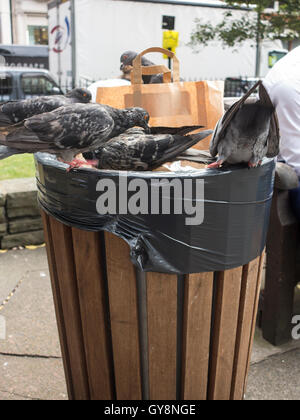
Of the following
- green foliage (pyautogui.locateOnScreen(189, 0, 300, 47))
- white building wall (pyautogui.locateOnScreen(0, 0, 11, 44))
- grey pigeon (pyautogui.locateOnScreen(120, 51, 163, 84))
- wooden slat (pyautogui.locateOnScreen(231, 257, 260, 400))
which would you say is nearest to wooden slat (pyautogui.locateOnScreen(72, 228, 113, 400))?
wooden slat (pyautogui.locateOnScreen(231, 257, 260, 400))

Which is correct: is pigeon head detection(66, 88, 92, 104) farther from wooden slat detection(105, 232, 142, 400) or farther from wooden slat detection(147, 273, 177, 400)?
wooden slat detection(147, 273, 177, 400)

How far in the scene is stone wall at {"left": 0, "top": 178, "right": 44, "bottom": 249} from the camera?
12.3ft

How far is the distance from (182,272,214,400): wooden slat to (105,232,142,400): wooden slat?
17 centimetres

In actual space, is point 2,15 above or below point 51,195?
above

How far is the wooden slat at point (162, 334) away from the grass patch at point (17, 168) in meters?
3.78

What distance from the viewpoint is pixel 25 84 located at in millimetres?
10055

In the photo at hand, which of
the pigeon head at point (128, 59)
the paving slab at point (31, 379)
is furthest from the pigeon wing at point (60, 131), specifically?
the pigeon head at point (128, 59)

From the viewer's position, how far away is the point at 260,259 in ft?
5.29

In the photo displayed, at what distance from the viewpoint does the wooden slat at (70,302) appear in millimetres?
1539

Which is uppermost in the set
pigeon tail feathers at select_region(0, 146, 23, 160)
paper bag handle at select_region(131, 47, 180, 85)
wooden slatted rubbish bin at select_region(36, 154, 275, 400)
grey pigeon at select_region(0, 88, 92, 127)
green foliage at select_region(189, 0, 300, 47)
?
green foliage at select_region(189, 0, 300, 47)

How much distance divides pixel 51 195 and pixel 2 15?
72.8 feet

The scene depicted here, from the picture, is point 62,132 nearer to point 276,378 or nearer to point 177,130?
point 177,130
